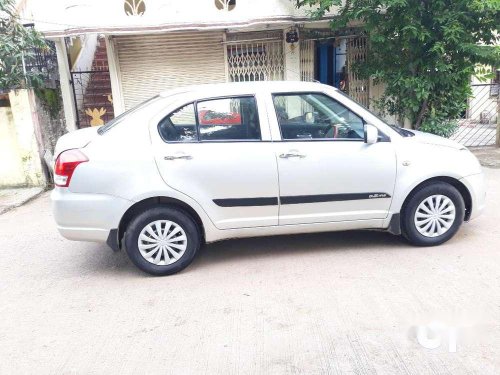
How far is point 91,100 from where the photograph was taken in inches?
399

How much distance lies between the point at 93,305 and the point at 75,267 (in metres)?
0.92

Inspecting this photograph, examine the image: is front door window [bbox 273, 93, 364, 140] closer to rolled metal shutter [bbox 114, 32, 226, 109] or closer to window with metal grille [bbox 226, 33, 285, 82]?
window with metal grille [bbox 226, 33, 285, 82]

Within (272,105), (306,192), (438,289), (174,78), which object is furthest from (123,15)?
(438,289)

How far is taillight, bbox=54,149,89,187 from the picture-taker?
A: 3.79m

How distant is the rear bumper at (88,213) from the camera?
3.81 metres

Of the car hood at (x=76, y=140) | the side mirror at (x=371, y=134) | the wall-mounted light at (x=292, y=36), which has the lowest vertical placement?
the side mirror at (x=371, y=134)

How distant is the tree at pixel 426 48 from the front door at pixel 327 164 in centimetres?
353

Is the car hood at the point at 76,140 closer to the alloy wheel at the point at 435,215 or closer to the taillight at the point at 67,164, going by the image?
the taillight at the point at 67,164

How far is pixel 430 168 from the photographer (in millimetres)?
4172

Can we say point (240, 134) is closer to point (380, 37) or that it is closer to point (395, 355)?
point (395, 355)

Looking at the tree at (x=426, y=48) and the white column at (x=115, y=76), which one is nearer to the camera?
the tree at (x=426, y=48)

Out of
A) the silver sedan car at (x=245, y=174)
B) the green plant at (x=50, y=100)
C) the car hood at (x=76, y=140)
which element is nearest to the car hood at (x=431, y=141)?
the silver sedan car at (x=245, y=174)

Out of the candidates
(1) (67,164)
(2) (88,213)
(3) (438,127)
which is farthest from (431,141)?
(3) (438,127)

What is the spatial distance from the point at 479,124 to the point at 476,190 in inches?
364
